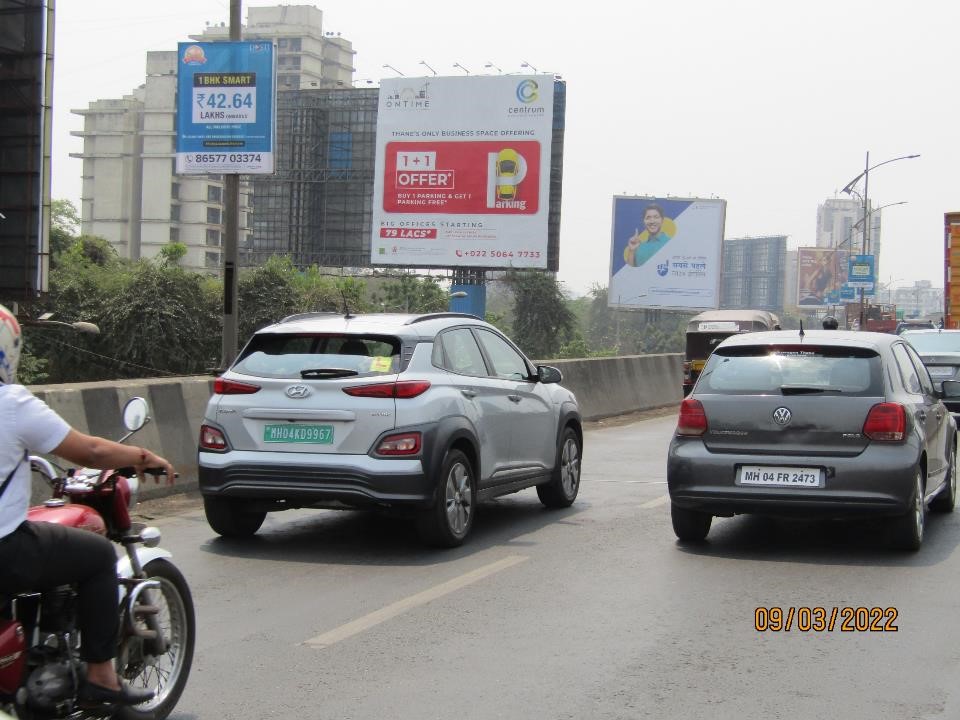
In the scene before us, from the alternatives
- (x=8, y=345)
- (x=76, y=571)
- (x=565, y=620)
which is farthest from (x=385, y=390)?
(x=8, y=345)

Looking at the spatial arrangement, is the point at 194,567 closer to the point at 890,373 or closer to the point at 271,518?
the point at 271,518

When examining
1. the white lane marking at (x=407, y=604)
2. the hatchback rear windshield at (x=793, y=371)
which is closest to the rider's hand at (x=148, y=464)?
the white lane marking at (x=407, y=604)

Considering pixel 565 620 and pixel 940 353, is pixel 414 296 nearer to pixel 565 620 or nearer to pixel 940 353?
pixel 940 353

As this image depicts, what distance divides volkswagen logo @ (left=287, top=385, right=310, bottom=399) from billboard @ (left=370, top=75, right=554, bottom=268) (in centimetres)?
3705

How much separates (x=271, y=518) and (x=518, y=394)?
2195 mm

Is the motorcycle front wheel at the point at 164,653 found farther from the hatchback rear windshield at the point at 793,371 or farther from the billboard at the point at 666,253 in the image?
the billboard at the point at 666,253

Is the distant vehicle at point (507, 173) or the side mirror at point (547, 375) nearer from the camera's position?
the side mirror at point (547, 375)

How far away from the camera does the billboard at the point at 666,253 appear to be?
2798 inches

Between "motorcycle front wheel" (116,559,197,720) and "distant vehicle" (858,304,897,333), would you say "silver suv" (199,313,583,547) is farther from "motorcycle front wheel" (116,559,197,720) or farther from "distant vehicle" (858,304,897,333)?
"distant vehicle" (858,304,897,333)

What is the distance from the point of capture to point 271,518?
10312 millimetres

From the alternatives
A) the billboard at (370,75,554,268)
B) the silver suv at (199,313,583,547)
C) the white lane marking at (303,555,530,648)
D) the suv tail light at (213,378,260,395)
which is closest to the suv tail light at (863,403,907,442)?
the white lane marking at (303,555,530,648)

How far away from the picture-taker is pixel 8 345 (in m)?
3.86

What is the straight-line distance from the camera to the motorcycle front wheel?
4.71m

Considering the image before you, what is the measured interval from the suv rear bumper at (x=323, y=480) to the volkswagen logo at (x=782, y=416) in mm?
2351
